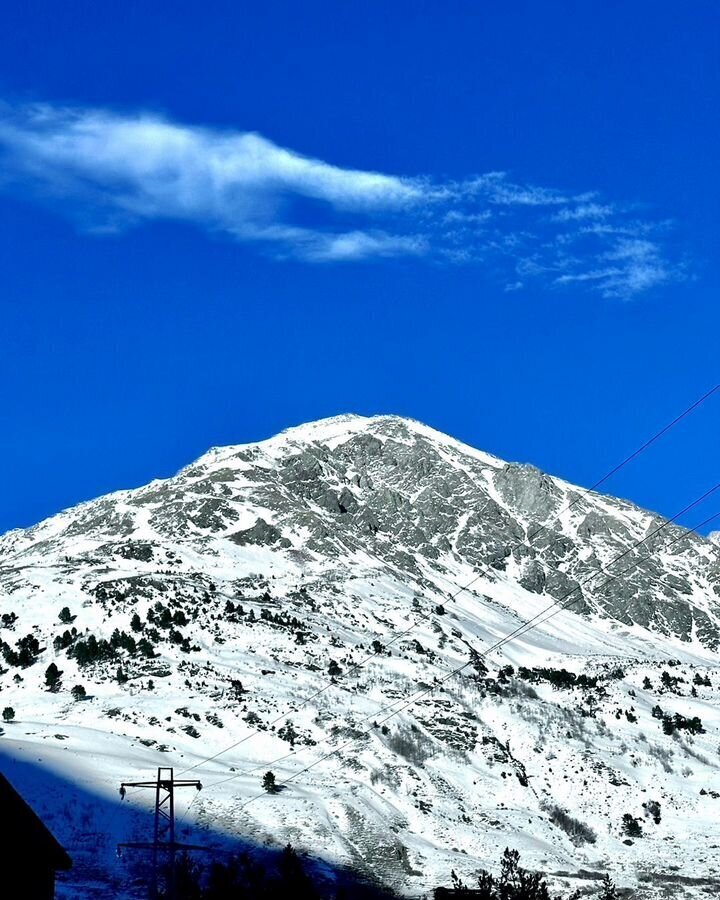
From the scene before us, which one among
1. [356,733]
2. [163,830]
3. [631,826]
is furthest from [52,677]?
[631,826]

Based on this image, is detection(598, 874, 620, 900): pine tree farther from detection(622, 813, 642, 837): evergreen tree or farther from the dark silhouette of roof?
the dark silhouette of roof

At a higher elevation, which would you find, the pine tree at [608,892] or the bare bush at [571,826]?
the bare bush at [571,826]

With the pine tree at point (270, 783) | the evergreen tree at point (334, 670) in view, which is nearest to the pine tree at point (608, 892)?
the pine tree at point (270, 783)

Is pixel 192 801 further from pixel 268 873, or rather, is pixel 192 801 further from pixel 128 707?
pixel 128 707

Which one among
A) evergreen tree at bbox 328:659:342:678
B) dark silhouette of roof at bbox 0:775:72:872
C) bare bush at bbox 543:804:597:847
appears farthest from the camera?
evergreen tree at bbox 328:659:342:678

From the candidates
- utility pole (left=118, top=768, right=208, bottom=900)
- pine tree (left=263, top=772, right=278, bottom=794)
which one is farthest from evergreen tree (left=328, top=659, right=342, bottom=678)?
utility pole (left=118, top=768, right=208, bottom=900)

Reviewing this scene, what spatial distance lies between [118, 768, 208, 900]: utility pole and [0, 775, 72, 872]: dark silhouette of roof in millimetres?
16925

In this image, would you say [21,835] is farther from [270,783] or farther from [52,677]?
[52,677]

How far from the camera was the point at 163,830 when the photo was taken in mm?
59312

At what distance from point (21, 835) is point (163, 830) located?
40.0m

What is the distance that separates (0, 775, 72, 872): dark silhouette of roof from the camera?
Result: 21242 mm

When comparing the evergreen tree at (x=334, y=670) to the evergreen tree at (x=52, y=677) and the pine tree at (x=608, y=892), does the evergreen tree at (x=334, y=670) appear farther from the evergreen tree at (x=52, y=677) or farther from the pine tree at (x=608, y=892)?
the pine tree at (x=608, y=892)

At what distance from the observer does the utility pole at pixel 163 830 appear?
4134 centimetres

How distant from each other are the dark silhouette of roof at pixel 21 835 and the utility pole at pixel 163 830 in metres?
16.9
